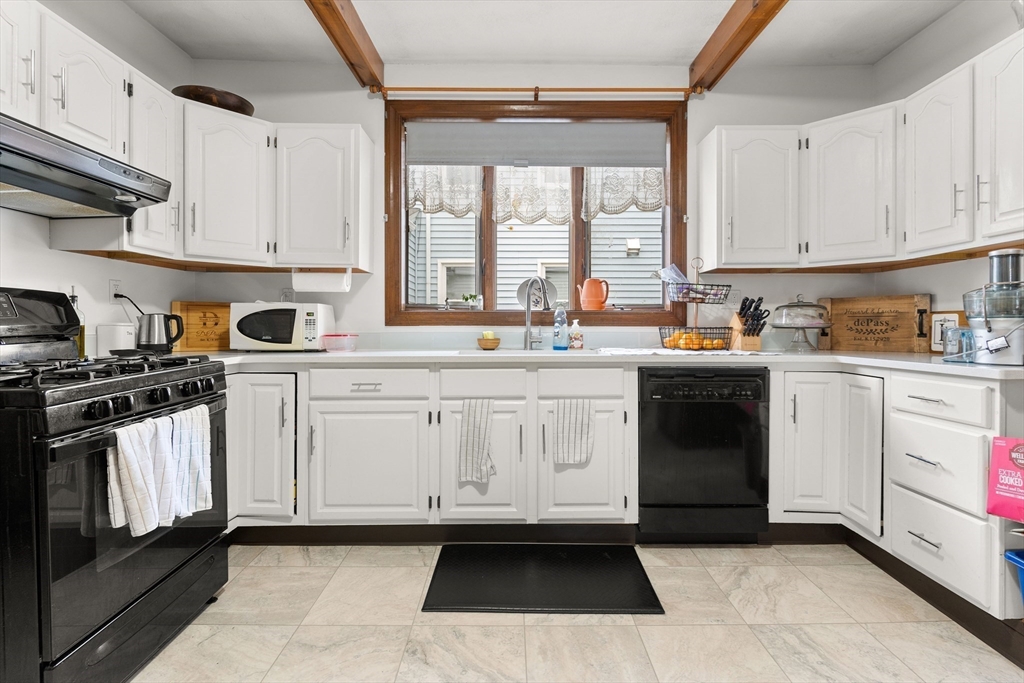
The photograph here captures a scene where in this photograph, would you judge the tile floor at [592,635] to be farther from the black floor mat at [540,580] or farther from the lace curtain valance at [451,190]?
the lace curtain valance at [451,190]

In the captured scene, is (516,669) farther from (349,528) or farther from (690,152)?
(690,152)

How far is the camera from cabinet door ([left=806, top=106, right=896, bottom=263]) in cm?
258

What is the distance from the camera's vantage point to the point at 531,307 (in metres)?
3.08

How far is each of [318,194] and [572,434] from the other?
177 cm

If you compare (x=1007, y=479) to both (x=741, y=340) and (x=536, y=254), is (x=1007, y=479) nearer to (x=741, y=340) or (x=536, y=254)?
(x=741, y=340)

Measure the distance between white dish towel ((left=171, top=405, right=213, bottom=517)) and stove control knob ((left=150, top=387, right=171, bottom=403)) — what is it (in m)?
0.06

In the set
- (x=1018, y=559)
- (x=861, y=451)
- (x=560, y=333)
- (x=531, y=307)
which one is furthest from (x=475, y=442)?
(x=1018, y=559)

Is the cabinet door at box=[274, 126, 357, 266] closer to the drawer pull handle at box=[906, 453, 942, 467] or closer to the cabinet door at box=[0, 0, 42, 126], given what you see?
the cabinet door at box=[0, 0, 42, 126]

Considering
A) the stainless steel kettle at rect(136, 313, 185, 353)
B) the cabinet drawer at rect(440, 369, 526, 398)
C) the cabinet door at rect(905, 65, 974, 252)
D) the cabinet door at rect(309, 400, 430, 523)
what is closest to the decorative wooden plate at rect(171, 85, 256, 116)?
the stainless steel kettle at rect(136, 313, 185, 353)

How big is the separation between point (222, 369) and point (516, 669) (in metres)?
1.52

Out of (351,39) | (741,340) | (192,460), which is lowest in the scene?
(192,460)

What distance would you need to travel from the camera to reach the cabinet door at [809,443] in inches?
97.7

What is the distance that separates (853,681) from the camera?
5.16 feet

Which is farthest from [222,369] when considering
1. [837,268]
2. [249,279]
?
[837,268]
